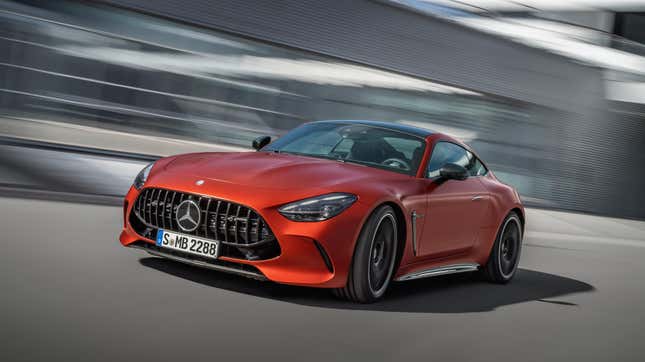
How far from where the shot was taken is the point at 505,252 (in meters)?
8.30

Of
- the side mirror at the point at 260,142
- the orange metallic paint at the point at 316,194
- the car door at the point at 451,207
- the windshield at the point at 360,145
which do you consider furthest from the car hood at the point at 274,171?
the side mirror at the point at 260,142

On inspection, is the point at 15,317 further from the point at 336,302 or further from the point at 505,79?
the point at 505,79

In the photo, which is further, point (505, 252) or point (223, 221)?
point (505, 252)

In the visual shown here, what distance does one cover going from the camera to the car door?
6.66 meters

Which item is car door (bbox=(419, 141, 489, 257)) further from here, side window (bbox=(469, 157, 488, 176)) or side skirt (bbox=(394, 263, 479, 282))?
side skirt (bbox=(394, 263, 479, 282))

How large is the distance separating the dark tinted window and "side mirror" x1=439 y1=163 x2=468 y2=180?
106mm

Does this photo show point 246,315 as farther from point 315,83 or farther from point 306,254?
point 315,83

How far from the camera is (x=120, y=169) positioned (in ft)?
45.2

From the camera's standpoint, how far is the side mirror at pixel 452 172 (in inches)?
271

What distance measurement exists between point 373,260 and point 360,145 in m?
1.22

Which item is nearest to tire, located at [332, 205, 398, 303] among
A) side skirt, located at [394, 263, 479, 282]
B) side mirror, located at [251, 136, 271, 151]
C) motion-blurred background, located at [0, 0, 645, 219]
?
side skirt, located at [394, 263, 479, 282]

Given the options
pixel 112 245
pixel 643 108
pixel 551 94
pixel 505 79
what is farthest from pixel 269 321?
pixel 643 108

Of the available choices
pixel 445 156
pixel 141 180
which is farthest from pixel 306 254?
pixel 445 156

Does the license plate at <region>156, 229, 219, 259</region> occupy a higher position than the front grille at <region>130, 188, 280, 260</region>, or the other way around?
the front grille at <region>130, 188, 280, 260</region>
